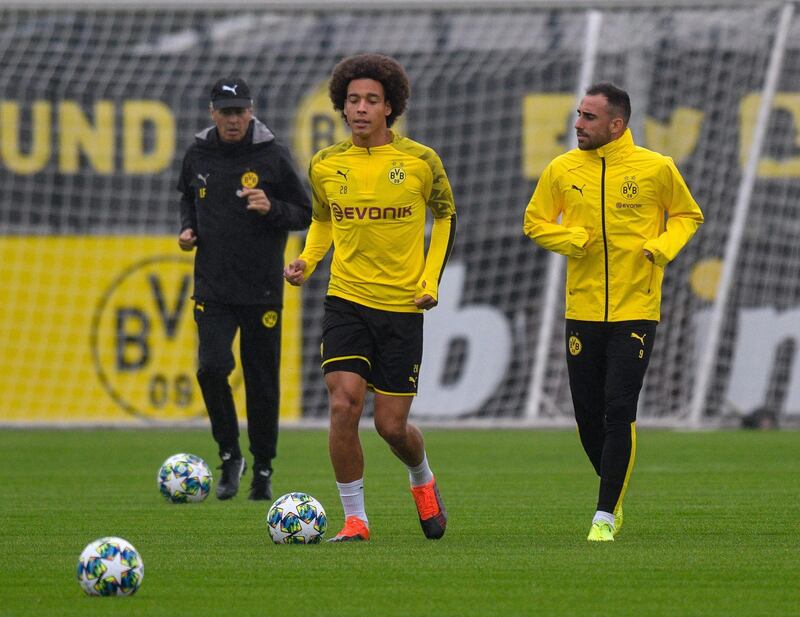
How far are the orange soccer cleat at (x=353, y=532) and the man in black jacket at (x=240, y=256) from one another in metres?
1.95

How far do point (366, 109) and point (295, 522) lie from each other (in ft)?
5.92

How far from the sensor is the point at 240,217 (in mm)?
9008

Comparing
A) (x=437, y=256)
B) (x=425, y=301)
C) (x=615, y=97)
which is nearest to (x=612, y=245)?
(x=615, y=97)

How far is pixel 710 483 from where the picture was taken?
9.93m

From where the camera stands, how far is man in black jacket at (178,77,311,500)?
891 cm

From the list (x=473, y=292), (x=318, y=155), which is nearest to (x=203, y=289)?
(x=318, y=155)

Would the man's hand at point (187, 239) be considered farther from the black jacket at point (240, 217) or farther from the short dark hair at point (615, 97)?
the short dark hair at point (615, 97)

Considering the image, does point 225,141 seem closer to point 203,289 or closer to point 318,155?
point 203,289

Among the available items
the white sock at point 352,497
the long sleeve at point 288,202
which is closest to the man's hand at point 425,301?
the white sock at point 352,497

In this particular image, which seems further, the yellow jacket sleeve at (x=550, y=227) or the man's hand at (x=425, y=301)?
the yellow jacket sleeve at (x=550, y=227)

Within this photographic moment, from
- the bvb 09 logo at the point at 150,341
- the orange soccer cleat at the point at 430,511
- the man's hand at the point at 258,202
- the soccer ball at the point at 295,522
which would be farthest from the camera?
the bvb 09 logo at the point at 150,341

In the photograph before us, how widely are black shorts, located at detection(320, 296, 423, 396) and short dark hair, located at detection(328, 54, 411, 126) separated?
0.89 metres

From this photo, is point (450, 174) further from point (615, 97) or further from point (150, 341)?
point (615, 97)

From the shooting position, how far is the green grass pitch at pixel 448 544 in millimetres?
5262
